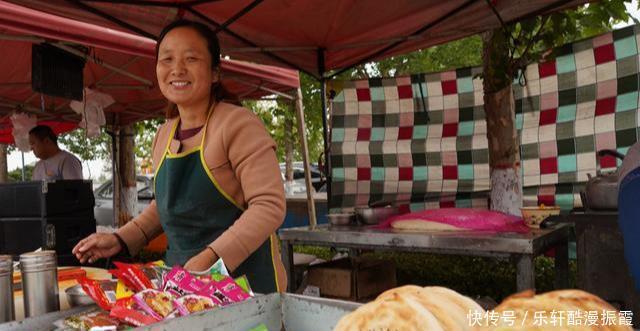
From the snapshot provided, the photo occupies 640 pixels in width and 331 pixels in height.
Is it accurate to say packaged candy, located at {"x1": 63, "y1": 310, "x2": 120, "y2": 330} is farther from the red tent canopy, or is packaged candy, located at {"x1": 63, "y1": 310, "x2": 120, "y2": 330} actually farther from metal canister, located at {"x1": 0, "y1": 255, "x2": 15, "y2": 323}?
the red tent canopy

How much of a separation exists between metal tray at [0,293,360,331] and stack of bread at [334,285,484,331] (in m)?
0.17

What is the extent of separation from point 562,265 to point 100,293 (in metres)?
3.32

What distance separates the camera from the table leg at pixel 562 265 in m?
3.43

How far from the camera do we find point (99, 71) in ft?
20.6

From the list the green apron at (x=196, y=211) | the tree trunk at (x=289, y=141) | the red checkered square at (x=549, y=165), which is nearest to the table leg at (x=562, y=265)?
the red checkered square at (x=549, y=165)

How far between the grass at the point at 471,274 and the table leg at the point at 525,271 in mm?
1837

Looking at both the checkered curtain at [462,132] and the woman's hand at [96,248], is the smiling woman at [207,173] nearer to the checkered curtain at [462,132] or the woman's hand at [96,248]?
the woman's hand at [96,248]

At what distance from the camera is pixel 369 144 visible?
6.09 meters

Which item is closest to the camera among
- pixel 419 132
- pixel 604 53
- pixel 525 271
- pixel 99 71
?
pixel 525 271

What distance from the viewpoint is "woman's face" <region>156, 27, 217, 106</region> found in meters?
1.71

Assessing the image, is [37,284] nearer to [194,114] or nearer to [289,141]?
[194,114]

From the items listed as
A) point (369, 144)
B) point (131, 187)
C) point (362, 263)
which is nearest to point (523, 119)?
point (369, 144)

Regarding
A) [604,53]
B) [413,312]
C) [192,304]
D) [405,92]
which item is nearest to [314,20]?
[405,92]

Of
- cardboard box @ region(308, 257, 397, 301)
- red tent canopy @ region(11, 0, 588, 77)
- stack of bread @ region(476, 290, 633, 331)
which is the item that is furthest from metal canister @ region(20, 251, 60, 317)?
cardboard box @ region(308, 257, 397, 301)
